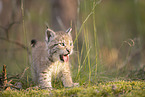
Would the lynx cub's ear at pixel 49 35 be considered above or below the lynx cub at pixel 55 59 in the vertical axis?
above

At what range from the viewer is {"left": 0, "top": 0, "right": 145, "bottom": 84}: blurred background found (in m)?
3.42

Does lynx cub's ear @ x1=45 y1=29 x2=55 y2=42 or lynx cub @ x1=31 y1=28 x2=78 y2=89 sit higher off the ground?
lynx cub's ear @ x1=45 y1=29 x2=55 y2=42

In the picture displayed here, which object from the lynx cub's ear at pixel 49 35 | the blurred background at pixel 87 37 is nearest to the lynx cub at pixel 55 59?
the lynx cub's ear at pixel 49 35

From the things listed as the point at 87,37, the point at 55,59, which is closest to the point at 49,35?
the point at 55,59

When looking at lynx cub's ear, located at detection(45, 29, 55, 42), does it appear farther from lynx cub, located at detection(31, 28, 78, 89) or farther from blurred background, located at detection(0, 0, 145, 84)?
blurred background, located at detection(0, 0, 145, 84)

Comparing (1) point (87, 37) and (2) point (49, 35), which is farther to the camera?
(2) point (49, 35)

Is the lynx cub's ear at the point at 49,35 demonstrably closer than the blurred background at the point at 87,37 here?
No

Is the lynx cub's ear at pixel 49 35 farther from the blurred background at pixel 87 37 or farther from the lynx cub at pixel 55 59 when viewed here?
the blurred background at pixel 87 37

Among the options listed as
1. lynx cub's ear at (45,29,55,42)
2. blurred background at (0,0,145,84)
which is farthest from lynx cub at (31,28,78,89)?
blurred background at (0,0,145,84)

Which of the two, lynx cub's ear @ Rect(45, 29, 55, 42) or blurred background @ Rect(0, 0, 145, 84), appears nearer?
blurred background @ Rect(0, 0, 145, 84)

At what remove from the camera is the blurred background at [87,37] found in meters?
3.42

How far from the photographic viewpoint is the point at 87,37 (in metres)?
3.21

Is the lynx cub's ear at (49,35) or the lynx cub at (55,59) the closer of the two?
the lynx cub at (55,59)

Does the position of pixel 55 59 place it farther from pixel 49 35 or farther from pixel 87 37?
pixel 87 37
